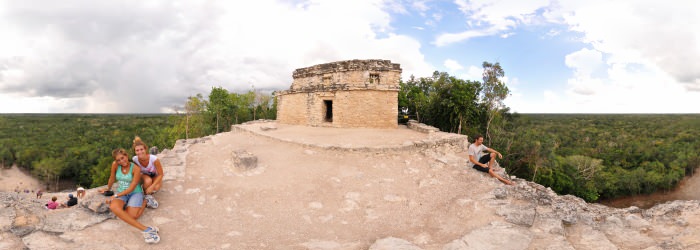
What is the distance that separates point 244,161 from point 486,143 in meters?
14.4

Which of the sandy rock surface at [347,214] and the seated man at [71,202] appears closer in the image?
the sandy rock surface at [347,214]

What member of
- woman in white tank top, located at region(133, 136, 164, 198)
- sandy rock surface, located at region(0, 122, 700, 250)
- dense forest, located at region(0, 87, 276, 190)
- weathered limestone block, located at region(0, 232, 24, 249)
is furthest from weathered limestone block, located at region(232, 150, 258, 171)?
dense forest, located at region(0, 87, 276, 190)

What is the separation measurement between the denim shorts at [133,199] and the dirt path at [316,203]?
28 centimetres

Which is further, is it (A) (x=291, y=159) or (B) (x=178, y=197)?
(A) (x=291, y=159)

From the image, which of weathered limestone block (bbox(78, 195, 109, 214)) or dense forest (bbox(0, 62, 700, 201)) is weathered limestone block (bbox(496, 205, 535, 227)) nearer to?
weathered limestone block (bbox(78, 195, 109, 214))

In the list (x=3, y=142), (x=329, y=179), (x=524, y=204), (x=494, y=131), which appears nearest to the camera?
(x=524, y=204)

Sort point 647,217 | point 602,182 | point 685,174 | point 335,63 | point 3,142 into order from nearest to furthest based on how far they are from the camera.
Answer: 1. point 647,217
2. point 335,63
3. point 602,182
4. point 685,174
5. point 3,142

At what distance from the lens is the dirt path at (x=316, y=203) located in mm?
4391

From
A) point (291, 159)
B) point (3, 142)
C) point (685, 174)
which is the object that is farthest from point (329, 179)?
point (3, 142)

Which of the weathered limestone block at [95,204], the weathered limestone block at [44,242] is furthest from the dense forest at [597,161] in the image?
the weathered limestone block at [44,242]

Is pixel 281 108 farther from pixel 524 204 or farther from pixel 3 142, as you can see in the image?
pixel 3 142

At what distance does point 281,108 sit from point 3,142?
131 feet

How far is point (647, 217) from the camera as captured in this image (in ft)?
15.4

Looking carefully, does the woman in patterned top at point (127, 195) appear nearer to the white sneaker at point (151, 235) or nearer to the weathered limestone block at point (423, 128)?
the white sneaker at point (151, 235)
